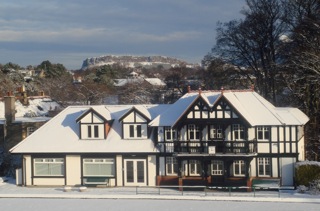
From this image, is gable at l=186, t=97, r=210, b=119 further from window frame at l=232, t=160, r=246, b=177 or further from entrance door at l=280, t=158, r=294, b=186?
entrance door at l=280, t=158, r=294, b=186

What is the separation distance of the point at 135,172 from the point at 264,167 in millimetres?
8147

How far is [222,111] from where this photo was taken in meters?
30.9

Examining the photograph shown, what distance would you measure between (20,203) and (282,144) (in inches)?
625

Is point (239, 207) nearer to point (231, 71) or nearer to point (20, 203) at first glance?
point (20, 203)

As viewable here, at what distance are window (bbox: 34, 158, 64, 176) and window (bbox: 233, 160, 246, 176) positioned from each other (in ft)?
36.7

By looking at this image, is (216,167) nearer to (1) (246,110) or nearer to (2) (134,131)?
(1) (246,110)

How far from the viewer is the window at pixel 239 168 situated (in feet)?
101

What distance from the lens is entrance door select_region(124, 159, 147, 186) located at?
32.1m

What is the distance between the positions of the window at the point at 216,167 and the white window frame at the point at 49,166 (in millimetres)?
9772

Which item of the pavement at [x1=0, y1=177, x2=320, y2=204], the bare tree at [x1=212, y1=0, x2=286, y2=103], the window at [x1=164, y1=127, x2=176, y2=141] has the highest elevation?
the bare tree at [x1=212, y1=0, x2=286, y2=103]

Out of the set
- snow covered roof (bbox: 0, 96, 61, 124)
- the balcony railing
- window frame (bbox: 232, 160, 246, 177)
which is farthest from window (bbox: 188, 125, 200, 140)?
snow covered roof (bbox: 0, 96, 61, 124)

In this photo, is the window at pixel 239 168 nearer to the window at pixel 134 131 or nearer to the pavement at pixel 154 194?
the pavement at pixel 154 194

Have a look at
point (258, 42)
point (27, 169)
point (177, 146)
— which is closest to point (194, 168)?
point (177, 146)

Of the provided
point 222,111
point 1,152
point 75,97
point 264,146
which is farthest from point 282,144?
point 75,97
